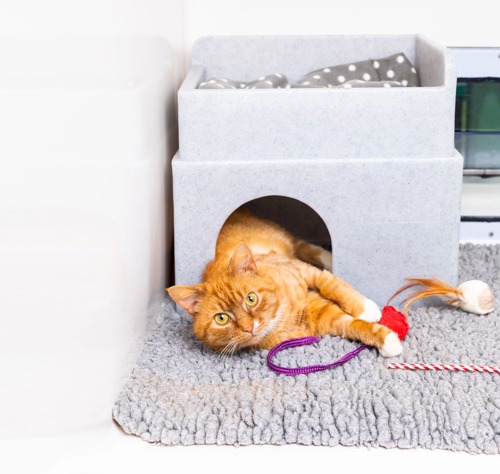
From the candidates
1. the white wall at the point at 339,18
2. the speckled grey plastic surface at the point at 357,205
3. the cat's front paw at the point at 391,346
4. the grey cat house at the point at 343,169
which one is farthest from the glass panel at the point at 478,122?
the cat's front paw at the point at 391,346

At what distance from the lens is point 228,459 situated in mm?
1313

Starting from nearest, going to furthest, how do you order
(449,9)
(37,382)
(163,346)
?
(37,382)
(163,346)
(449,9)

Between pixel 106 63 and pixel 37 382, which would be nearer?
pixel 37 382

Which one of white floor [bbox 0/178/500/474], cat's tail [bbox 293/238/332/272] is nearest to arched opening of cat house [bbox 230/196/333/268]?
cat's tail [bbox 293/238/332/272]

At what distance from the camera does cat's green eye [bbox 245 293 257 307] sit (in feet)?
5.17

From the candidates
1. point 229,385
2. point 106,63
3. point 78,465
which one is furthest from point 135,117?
point 78,465

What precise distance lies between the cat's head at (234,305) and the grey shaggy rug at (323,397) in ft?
0.19

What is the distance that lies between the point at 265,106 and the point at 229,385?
0.61 m

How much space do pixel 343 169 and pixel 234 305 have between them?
41 centimetres

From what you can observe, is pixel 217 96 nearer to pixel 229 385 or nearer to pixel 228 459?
pixel 229 385

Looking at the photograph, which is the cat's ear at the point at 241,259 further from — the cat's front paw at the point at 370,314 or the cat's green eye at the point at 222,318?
the cat's front paw at the point at 370,314

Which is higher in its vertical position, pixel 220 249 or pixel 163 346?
pixel 220 249

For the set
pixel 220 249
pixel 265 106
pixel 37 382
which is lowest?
pixel 220 249

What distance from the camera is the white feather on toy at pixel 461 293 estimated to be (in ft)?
5.81
